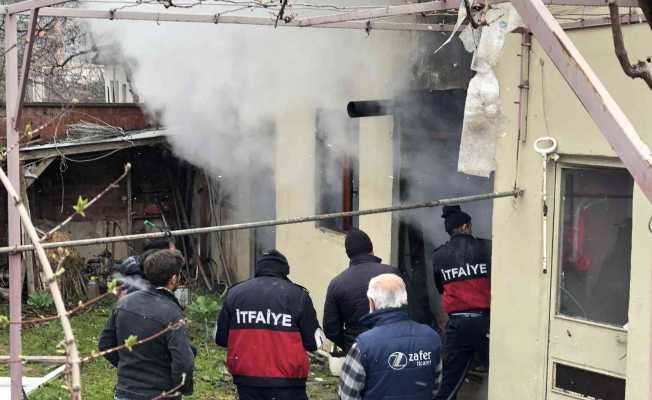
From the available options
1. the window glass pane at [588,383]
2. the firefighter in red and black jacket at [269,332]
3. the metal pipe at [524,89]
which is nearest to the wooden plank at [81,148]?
the firefighter in red and black jacket at [269,332]

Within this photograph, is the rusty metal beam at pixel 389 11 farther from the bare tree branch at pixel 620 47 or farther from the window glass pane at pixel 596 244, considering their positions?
the bare tree branch at pixel 620 47

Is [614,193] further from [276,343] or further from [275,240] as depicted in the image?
[275,240]

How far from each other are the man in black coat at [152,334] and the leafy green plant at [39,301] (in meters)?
6.99

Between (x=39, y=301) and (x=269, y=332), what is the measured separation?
281 inches

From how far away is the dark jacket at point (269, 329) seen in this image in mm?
5758

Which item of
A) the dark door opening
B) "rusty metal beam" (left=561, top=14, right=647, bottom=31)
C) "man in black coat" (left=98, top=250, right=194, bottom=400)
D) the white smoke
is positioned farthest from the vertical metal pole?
the white smoke

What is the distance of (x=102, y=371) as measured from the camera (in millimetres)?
9133

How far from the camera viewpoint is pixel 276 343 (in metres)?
5.79

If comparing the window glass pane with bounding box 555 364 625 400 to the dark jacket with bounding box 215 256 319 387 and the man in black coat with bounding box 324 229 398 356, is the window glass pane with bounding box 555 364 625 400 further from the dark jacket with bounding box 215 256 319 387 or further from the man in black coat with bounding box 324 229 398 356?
the dark jacket with bounding box 215 256 319 387

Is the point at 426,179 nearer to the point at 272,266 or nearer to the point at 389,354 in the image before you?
the point at 272,266

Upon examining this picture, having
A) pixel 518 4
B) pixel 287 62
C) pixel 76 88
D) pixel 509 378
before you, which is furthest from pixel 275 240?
pixel 76 88

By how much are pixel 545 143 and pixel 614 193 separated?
60 centimetres

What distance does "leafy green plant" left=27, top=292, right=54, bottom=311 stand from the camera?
1192 cm

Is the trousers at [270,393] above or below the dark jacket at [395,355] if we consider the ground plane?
below
